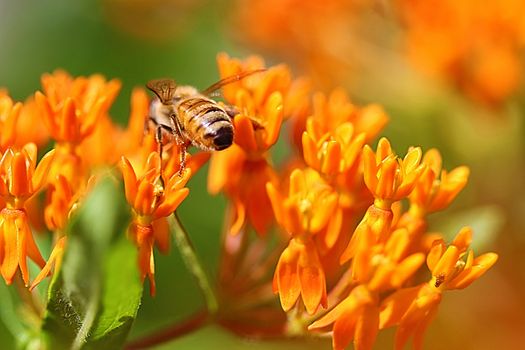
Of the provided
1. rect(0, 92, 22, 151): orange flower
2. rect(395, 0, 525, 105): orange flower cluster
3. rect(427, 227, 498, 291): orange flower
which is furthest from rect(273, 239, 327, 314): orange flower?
rect(395, 0, 525, 105): orange flower cluster

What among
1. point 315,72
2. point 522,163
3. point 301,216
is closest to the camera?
point 301,216

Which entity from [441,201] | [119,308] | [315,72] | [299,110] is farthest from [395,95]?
[119,308]

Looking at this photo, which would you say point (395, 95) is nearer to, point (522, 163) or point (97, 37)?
point (522, 163)

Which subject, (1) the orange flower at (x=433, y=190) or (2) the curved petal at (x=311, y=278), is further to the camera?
(1) the orange flower at (x=433, y=190)

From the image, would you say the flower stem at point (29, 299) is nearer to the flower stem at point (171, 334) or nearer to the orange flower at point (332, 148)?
the flower stem at point (171, 334)

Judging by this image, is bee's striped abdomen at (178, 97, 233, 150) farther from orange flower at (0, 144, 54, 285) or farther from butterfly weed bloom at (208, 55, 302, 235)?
orange flower at (0, 144, 54, 285)

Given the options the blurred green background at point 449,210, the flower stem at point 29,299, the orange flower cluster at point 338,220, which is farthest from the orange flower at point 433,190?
the flower stem at point 29,299
